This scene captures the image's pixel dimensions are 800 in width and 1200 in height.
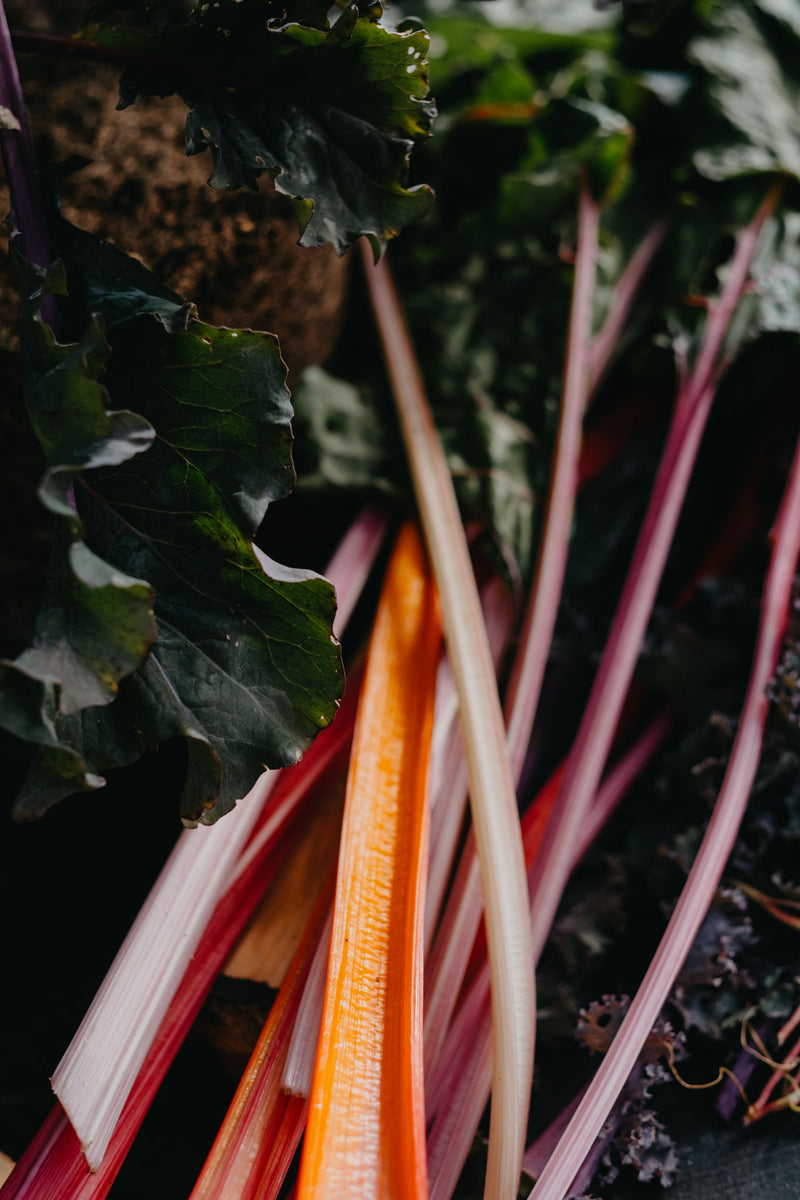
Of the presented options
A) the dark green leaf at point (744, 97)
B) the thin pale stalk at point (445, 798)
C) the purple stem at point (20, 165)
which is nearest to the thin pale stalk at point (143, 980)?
the thin pale stalk at point (445, 798)

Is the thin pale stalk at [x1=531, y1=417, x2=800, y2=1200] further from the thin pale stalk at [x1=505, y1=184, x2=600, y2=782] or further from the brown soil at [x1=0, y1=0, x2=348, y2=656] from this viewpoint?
the brown soil at [x1=0, y1=0, x2=348, y2=656]

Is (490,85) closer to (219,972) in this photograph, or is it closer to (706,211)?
(706,211)

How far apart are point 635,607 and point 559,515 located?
19cm

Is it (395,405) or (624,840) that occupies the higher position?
(395,405)

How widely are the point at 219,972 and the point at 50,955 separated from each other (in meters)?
0.24

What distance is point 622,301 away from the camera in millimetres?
1433

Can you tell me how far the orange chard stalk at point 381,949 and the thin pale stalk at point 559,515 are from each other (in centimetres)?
15

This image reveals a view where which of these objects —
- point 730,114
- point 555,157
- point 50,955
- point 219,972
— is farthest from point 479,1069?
point 730,114

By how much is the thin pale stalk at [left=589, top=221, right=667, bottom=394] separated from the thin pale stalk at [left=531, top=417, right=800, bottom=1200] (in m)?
0.38

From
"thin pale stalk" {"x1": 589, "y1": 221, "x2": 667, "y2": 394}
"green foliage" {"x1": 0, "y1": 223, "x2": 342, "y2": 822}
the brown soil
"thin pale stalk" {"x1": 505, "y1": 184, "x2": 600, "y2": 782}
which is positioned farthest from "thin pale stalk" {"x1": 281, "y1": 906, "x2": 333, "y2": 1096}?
"thin pale stalk" {"x1": 589, "y1": 221, "x2": 667, "y2": 394}

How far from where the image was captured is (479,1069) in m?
0.86

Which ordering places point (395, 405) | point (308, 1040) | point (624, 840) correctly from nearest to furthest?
1. point (308, 1040)
2. point (624, 840)
3. point (395, 405)

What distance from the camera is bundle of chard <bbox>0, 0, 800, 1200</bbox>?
0.76 metres

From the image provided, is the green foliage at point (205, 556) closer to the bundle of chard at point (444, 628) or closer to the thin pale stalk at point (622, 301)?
the bundle of chard at point (444, 628)
